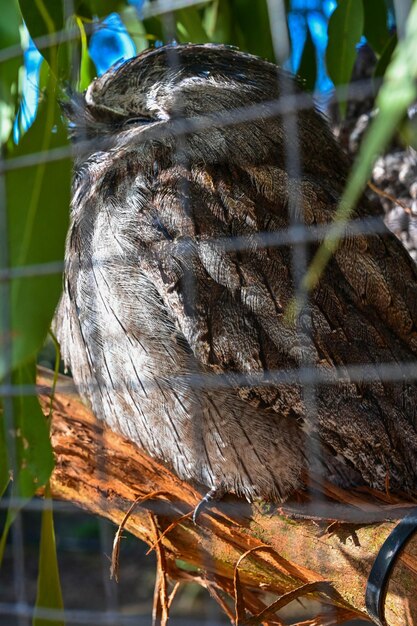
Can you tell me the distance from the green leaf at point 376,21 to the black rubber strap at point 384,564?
91 centimetres

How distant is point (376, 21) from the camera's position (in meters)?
1.36

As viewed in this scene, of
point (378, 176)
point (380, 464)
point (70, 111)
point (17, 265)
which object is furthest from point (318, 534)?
point (378, 176)

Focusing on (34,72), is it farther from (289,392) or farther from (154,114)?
(289,392)

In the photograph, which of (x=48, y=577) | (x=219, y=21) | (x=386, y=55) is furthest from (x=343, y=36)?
(x=48, y=577)

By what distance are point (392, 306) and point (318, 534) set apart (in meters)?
0.35

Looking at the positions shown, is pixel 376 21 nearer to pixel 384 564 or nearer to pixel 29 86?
pixel 29 86

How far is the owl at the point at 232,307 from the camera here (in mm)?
990

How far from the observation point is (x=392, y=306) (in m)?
1.07

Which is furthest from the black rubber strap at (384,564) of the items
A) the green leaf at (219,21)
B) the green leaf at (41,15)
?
the green leaf at (219,21)

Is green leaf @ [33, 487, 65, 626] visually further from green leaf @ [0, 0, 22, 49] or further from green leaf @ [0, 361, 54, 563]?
green leaf @ [0, 0, 22, 49]

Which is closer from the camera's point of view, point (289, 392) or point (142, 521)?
point (289, 392)

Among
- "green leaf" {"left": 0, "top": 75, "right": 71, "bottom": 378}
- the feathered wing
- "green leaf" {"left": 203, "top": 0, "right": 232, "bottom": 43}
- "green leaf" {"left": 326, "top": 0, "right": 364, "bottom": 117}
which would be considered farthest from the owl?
"green leaf" {"left": 203, "top": 0, "right": 232, "bottom": 43}

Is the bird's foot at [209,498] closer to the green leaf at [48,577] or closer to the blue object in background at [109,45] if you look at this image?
the green leaf at [48,577]

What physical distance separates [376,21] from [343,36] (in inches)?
15.0
